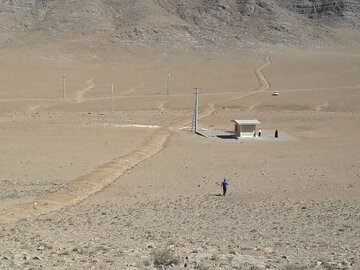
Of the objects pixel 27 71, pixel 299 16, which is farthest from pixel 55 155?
pixel 299 16

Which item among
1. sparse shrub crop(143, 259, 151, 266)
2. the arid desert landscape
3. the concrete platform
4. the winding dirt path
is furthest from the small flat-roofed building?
sparse shrub crop(143, 259, 151, 266)

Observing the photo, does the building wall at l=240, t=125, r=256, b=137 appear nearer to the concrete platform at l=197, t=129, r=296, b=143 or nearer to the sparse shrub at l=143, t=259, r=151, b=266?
the concrete platform at l=197, t=129, r=296, b=143

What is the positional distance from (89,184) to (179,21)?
9538 cm

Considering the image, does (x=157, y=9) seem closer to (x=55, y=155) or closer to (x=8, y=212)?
(x=55, y=155)

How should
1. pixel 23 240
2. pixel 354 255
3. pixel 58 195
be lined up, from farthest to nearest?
pixel 58 195
pixel 23 240
pixel 354 255

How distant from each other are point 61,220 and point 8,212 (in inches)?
74.8

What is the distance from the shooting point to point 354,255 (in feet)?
35.1

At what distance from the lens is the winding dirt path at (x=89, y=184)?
1680cm

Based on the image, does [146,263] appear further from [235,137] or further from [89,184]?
[235,137]

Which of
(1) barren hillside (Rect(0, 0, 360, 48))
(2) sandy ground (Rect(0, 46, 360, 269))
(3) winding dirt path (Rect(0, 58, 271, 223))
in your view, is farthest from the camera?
(1) barren hillside (Rect(0, 0, 360, 48))

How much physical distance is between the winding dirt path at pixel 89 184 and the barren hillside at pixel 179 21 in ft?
232

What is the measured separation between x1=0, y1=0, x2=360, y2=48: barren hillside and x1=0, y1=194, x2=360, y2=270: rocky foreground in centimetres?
8503

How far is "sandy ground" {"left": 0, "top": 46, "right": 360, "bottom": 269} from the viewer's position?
10.9 m

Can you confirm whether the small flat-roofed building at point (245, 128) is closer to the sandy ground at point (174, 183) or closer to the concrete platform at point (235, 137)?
the concrete platform at point (235, 137)
